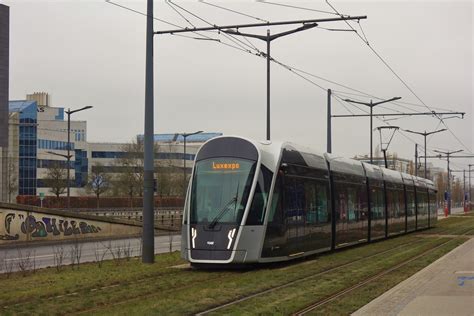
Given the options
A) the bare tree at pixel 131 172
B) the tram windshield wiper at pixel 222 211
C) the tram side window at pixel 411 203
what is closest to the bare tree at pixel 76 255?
the tram windshield wiper at pixel 222 211

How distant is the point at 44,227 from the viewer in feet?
104

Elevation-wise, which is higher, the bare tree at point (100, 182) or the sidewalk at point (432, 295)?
the bare tree at point (100, 182)

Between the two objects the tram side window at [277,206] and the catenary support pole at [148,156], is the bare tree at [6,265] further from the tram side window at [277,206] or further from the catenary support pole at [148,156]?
the tram side window at [277,206]

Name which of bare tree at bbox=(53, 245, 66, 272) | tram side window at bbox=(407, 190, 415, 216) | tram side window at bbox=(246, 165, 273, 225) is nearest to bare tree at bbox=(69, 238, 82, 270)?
bare tree at bbox=(53, 245, 66, 272)

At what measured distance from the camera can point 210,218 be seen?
54.7 feet

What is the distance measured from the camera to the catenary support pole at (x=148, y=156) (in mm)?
18547

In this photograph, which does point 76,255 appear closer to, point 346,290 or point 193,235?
point 193,235

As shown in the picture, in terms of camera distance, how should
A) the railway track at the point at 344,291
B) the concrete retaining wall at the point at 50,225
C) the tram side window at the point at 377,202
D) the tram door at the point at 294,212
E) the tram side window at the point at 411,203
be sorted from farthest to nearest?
1. the tram side window at the point at 411,203
2. the concrete retaining wall at the point at 50,225
3. the tram side window at the point at 377,202
4. the tram door at the point at 294,212
5. the railway track at the point at 344,291

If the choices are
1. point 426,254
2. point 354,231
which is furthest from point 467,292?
point 354,231

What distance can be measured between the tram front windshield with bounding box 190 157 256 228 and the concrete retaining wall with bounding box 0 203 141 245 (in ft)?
47.4

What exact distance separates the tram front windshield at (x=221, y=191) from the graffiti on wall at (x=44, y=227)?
48.2 ft

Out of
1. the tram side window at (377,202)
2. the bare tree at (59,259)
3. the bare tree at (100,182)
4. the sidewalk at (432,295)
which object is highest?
the bare tree at (100,182)

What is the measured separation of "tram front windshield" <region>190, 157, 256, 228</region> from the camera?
16.6 m

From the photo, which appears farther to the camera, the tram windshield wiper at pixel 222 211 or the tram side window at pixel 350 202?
the tram side window at pixel 350 202
